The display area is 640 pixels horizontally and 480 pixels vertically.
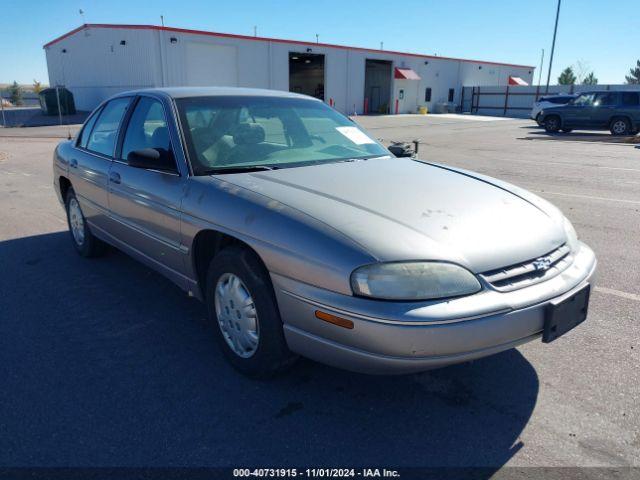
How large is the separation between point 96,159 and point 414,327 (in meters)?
3.38

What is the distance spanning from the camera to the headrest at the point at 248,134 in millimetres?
3426

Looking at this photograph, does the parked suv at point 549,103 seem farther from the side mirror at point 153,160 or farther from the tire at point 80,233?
the side mirror at point 153,160

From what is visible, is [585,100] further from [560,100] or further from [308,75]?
[308,75]

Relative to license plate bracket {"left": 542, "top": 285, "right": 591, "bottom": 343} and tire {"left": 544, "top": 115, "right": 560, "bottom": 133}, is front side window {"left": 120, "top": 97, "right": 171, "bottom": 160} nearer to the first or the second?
license plate bracket {"left": 542, "top": 285, "right": 591, "bottom": 343}

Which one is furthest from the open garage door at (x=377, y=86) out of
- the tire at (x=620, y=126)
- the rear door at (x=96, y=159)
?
the rear door at (x=96, y=159)

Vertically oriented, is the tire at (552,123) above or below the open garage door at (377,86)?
below

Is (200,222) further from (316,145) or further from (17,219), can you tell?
(17,219)

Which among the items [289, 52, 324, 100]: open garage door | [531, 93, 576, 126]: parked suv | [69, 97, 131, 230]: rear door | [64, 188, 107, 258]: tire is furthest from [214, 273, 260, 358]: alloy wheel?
[289, 52, 324, 100]: open garage door

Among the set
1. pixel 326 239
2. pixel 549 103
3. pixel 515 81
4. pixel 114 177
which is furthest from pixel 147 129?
pixel 515 81

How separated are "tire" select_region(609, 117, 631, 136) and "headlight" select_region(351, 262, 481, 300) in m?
21.4

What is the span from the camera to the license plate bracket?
237cm

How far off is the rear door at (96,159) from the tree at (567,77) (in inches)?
3569

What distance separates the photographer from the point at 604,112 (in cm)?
2006

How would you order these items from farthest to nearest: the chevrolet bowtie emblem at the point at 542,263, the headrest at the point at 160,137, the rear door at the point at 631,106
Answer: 1. the rear door at the point at 631,106
2. the headrest at the point at 160,137
3. the chevrolet bowtie emblem at the point at 542,263
